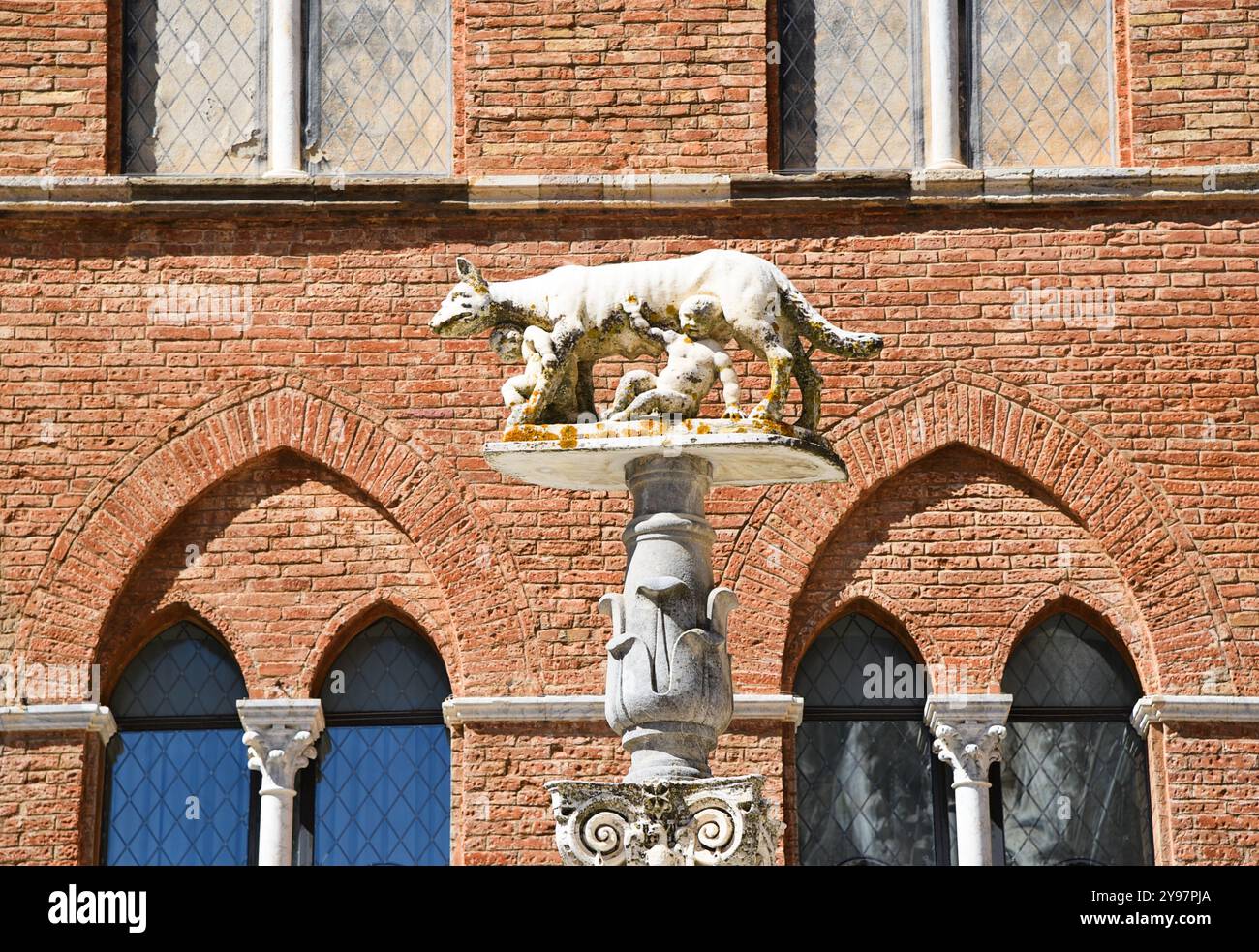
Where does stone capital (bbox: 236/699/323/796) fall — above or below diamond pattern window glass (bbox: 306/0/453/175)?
below

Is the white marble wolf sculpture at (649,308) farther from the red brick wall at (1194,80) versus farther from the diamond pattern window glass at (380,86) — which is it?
the red brick wall at (1194,80)

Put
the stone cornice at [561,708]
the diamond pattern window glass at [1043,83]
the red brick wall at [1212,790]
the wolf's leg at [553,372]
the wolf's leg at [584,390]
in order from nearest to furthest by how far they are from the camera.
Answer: the wolf's leg at [553,372] < the wolf's leg at [584,390] < the red brick wall at [1212,790] < the stone cornice at [561,708] < the diamond pattern window glass at [1043,83]

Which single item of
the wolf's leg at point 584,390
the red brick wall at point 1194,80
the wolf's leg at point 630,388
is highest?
the red brick wall at point 1194,80

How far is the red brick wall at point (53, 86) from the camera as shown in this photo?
16266mm

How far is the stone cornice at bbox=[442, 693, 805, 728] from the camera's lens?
49.7ft

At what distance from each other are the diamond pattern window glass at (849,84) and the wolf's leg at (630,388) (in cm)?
615

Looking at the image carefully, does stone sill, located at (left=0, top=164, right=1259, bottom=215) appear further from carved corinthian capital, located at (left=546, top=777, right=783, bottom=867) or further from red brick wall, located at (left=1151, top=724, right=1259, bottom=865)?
carved corinthian capital, located at (left=546, top=777, right=783, bottom=867)

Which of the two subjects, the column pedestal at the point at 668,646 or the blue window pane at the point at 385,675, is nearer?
the column pedestal at the point at 668,646

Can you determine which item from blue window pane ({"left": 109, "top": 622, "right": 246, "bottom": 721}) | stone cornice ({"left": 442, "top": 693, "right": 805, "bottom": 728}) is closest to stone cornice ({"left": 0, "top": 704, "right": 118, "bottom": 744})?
blue window pane ({"left": 109, "top": 622, "right": 246, "bottom": 721})

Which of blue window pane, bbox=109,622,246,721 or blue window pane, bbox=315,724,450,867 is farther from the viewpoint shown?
blue window pane, bbox=109,622,246,721

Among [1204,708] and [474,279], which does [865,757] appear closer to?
[1204,708]

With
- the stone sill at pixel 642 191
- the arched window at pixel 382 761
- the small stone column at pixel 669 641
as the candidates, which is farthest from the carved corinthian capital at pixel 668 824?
the stone sill at pixel 642 191

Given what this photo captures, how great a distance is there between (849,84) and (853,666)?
3.44 metres

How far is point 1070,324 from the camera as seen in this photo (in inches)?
627
